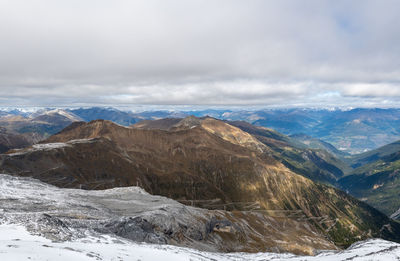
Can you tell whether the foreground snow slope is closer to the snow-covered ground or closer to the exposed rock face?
the snow-covered ground

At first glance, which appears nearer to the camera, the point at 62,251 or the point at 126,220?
the point at 62,251

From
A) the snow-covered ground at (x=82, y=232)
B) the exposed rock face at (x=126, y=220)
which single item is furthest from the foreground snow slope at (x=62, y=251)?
the exposed rock face at (x=126, y=220)

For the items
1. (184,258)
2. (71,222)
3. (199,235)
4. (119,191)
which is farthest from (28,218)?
(119,191)

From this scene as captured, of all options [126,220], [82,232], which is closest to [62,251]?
[82,232]

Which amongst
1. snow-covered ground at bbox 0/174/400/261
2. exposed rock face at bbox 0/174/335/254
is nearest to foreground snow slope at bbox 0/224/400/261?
snow-covered ground at bbox 0/174/400/261

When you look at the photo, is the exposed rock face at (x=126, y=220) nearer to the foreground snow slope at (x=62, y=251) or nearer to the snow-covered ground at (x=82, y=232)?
the snow-covered ground at (x=82, y=232)

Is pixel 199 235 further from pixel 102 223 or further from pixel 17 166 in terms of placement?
pixel 17 166

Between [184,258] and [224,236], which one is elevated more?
[184,258]

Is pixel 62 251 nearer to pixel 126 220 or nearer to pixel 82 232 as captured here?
pixel 82 232
